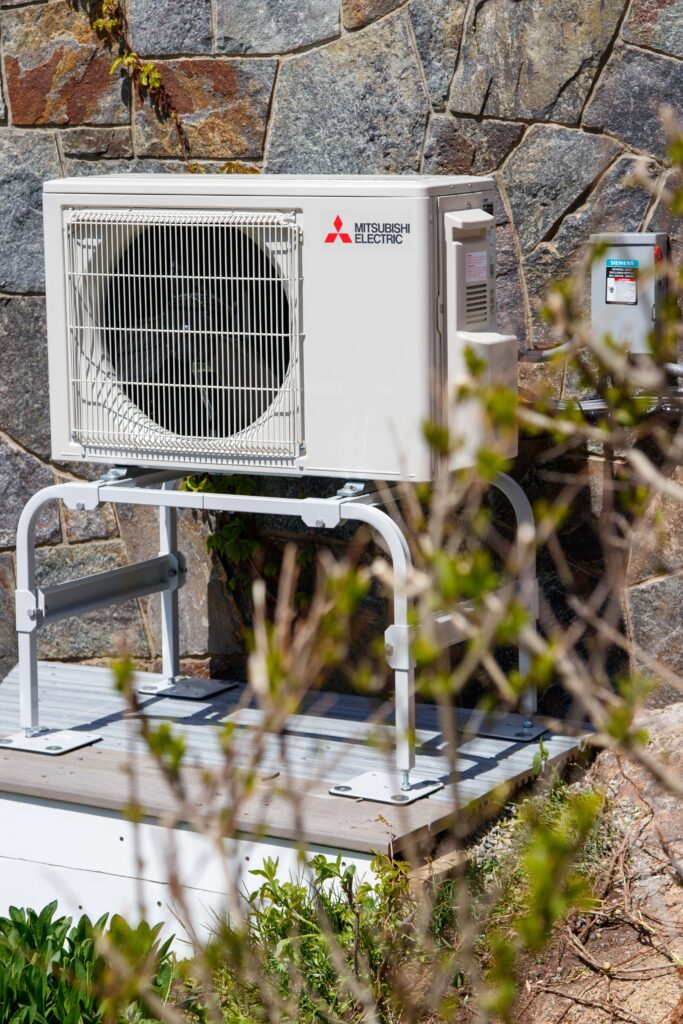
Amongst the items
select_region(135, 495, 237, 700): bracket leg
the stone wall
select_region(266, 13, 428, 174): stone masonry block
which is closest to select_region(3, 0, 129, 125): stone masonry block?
the stone wall

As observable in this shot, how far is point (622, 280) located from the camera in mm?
3859

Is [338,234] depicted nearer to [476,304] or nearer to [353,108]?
[476,304]

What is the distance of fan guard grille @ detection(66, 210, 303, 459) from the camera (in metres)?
3.65

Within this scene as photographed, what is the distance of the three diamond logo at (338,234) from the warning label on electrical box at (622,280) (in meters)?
0.73

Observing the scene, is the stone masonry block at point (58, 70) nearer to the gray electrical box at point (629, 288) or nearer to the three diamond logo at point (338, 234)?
the three diamond logo at point (338, 234)

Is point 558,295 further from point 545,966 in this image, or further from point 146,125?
point 146,125

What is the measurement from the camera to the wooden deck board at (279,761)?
3.47 m

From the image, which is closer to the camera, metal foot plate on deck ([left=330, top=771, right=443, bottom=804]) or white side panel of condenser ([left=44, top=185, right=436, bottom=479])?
white side panel of condenser ([left=44, top=185, right=436, bottom=479])

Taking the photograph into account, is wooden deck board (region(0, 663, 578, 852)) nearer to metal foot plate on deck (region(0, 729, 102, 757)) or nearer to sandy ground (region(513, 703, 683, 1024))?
metal foot plate on deck (region(0, 729, 102, 757))

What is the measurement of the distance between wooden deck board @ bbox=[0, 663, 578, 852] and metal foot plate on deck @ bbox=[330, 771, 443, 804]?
18mm

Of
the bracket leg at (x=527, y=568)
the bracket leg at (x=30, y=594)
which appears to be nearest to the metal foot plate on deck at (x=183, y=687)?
the bracket leg at (x=30, y=594)

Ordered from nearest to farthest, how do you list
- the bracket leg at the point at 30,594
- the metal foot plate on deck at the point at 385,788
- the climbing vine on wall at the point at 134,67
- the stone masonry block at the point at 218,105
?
the metal foot plate on deck at the point at 385,788 < the bracket leg at the point at 30,594 < the stone masonry block at the point at 218,105 < the climbing vine on wall at the point at 134,67

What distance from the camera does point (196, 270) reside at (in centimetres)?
372

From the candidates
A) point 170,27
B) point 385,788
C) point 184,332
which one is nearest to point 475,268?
point 184,332
